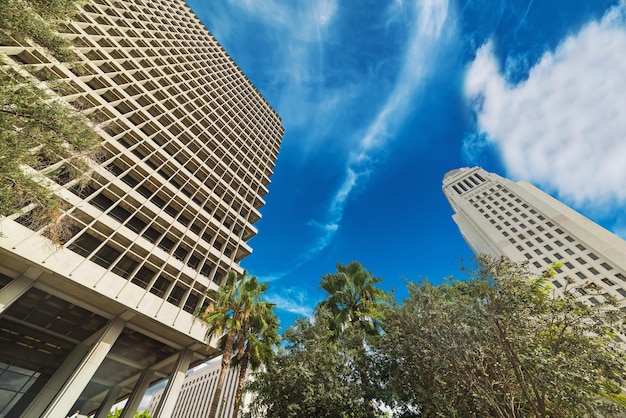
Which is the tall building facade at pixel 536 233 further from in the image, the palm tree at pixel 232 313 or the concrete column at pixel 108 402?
the concrete column at pixel 108 402

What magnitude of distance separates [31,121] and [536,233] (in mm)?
70252

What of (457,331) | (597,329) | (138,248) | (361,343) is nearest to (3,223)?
(138,248)

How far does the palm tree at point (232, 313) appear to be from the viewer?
1420cm

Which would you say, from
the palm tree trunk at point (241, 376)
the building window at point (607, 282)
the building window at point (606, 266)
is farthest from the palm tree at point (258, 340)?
the building window at point (606, 266)

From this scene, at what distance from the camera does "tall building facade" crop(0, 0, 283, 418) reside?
14.3 meters

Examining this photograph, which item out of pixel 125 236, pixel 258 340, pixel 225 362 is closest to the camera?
pixel 225 362

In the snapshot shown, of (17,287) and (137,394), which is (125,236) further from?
(137,394)

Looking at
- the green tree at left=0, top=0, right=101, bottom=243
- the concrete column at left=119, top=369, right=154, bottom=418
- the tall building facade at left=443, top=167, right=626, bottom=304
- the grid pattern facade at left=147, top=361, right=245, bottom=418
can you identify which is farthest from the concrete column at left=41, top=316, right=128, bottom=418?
the grid pattern facade at left=147, top=361, right=245, bottom=418

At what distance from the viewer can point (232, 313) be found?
15289 millimetres

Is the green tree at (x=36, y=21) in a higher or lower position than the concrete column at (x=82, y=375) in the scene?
higher

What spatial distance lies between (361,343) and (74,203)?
59.3ft

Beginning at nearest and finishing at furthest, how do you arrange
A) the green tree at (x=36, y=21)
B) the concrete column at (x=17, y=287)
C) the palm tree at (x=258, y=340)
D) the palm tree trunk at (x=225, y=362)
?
the green tree at (x=36, y=21), the concrete column at (x=17, y=287), the palm tree trunk at (x=225, y=362), the palm tree at (x=258, y=340)

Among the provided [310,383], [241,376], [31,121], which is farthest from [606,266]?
[31,121]

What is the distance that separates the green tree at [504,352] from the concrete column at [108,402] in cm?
2493
